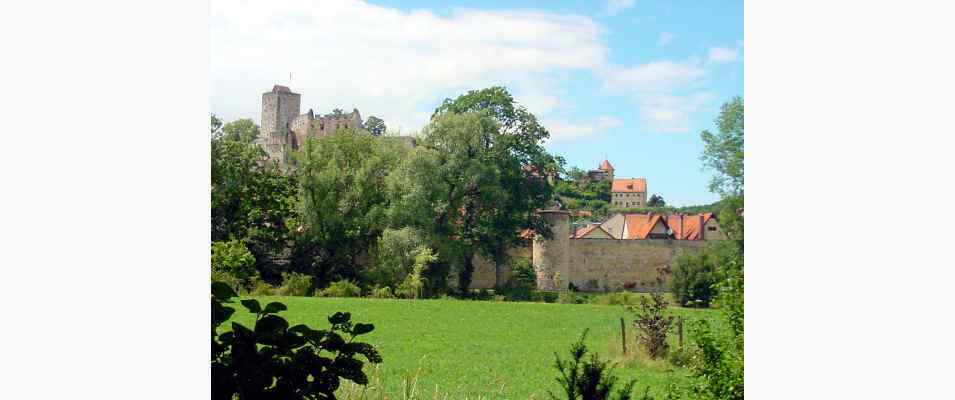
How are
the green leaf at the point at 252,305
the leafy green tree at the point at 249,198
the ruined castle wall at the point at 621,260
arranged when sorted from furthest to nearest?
the leafy green tree at the point at 249,198 → the ruined castle wall at the point at 621,260 → the green leaf at the point at 252,305

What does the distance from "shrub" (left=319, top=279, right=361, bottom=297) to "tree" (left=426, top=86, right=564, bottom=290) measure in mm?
1156

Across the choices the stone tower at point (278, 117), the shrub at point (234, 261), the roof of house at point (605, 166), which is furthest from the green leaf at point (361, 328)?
the shrub at point (234, 261)

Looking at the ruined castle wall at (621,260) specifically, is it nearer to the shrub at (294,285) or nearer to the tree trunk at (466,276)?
the tree trunk at (466,276)

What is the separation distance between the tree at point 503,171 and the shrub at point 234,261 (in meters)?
2.26

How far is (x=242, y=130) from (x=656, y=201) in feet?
35.1

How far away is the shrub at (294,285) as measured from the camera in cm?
880

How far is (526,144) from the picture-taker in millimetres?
7961

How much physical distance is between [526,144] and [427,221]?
2.26 m

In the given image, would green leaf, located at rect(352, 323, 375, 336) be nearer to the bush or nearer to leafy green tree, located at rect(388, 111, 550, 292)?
the bush
